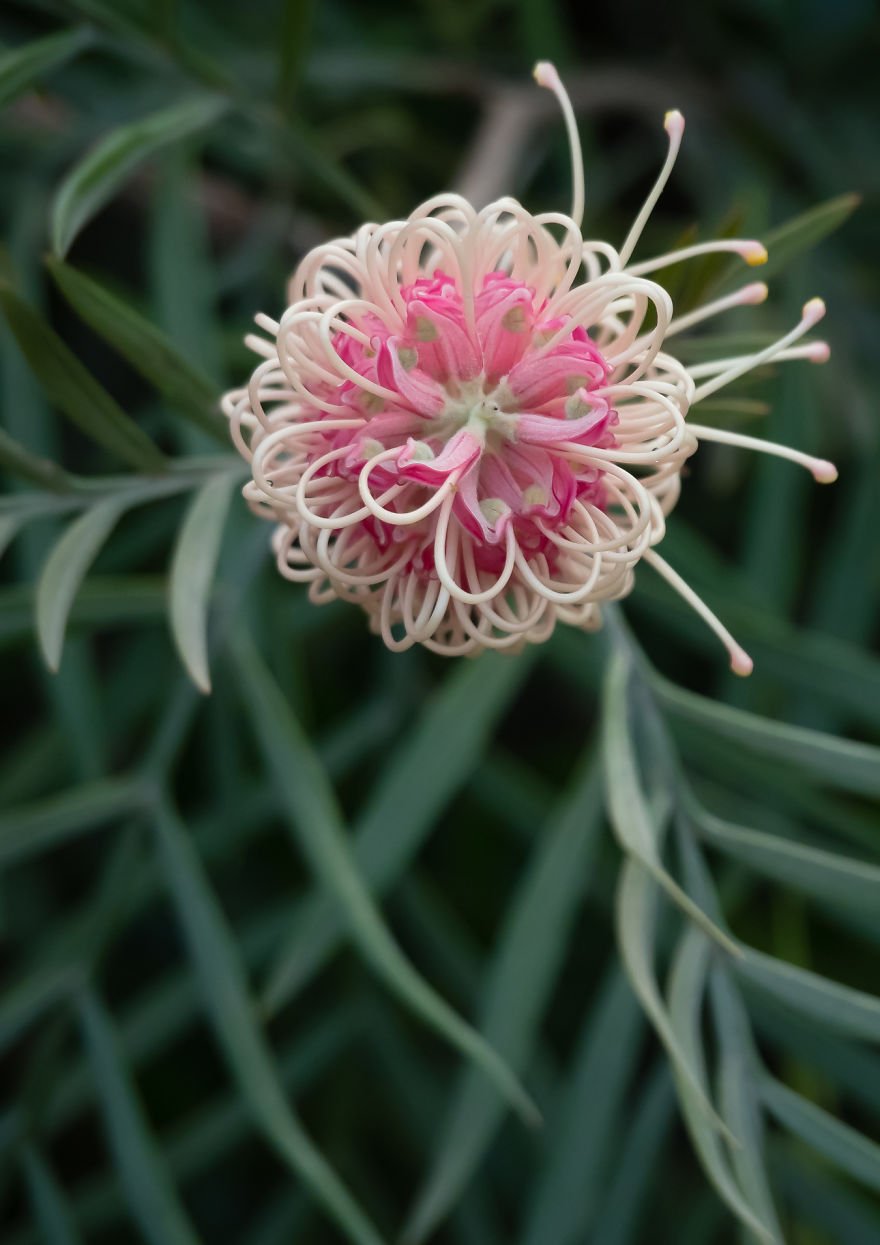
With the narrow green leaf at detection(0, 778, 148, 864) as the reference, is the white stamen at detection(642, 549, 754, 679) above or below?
above

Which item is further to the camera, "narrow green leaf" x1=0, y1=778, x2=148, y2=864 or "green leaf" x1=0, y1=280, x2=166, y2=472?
"narrow green leaf" x1=0, y1=778, x2=148, y2=864

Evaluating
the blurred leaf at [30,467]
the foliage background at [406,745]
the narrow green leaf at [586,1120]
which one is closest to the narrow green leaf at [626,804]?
the foliage background at [406,745]

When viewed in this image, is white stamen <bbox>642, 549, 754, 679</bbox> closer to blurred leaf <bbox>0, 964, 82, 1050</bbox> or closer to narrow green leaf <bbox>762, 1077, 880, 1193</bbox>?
narrow green leaf <bbox>762, 1077, 880, 1193</bbox>

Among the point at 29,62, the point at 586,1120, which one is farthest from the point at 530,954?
the point at 29,62

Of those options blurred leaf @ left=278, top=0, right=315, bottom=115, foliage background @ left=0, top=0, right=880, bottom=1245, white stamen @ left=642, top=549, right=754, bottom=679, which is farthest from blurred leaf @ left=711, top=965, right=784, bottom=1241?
blurred leaf @ left=278, top=0, right=315, bottom=115

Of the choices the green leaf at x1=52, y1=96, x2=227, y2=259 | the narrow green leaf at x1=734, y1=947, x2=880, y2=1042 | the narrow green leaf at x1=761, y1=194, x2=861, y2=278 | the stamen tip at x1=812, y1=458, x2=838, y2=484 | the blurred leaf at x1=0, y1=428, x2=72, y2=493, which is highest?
the narrow green leaf at x1=761, y1=194, x2=861, y2=278

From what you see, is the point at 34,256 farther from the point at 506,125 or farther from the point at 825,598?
the point at 825,598

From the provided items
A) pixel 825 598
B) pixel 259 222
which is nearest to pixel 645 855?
pixel 825 598

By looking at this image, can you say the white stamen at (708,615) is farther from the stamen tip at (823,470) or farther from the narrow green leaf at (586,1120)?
the narrow green leaf at (586,1120)
